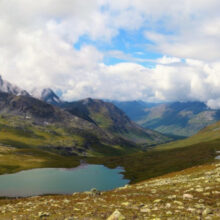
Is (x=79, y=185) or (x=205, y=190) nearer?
(x=205, y=190)

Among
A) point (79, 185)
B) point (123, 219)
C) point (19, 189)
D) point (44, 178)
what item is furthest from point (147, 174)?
Answer: point (123, 219)

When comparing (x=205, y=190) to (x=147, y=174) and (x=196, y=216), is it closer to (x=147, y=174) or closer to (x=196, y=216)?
(x=196, y=216)

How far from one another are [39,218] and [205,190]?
59.1 ft

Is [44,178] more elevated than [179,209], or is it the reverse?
[179,209]

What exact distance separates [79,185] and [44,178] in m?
33.9

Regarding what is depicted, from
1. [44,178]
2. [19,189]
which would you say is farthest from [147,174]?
[19,189]

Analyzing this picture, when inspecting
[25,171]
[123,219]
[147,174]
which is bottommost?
[147,174]

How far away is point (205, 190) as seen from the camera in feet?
85.2

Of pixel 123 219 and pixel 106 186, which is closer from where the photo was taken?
pixel 123 219

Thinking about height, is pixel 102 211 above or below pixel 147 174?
above

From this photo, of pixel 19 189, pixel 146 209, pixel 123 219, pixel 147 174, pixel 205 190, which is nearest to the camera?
pixel 123 219

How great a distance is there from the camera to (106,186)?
503 feet

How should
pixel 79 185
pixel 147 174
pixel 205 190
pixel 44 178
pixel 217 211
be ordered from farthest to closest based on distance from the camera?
1. pixel 147 174
2. pixel 44 178
3. pixel 79 185
4. pixel 205 190
5. pixel 217 211

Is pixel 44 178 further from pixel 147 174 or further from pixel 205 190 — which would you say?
pixel 205 190
